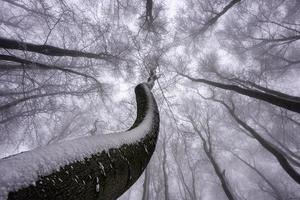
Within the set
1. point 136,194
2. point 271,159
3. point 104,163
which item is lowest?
point 136,194

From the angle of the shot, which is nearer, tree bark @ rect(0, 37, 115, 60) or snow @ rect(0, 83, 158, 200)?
snow @ rect(0, 83, 158, 200)

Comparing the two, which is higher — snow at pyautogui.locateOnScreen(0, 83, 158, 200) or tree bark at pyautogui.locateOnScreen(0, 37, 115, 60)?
tree bark at pyautogui.locateOnScreen(0, 37, 115, 60)

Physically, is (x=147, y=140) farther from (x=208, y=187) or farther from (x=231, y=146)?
(x=208, y=187)

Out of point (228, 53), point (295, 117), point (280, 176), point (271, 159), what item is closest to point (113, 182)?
point (228, 53)

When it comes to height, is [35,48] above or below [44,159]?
above

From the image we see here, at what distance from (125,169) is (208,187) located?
39730 millimetres

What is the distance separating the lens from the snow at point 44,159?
86cm

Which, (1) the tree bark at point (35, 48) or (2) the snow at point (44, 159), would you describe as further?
(1) the tree bark at point (35, 48)

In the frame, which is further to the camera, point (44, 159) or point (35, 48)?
point (35, 48)

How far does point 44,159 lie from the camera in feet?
3.38

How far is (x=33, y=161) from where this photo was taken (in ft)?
3.22

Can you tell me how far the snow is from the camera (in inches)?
33.8

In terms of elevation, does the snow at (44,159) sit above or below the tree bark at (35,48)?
below

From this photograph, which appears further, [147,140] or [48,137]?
[48,137]
